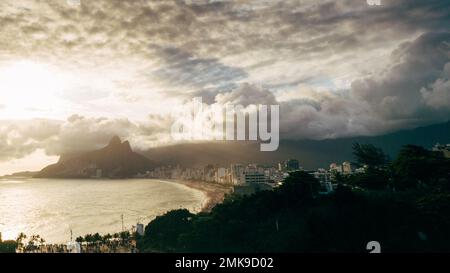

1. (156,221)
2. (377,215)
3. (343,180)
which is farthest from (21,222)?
(377,215)

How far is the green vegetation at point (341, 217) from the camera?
19.8m

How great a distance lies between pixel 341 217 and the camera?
21.4 meters

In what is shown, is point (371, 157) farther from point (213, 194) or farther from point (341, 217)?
point (213, 194)

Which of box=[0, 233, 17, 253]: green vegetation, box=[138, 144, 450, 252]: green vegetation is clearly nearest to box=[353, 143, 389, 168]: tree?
box=[138, 144, 450, 252]: green vegetation

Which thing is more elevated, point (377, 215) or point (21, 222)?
point (377, 215)

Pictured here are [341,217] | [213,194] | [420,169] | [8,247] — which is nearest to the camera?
[341,217]

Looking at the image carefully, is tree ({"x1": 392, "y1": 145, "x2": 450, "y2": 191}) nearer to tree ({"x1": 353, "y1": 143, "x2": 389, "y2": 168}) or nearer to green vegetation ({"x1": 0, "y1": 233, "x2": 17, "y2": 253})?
tree ({"x1": 353, "y1": 143, "x2": 389, "y2": 168})

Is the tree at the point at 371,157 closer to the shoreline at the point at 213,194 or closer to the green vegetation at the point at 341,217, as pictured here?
the green vegetation at the point at 341,217

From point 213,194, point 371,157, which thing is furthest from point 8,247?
point 213,194

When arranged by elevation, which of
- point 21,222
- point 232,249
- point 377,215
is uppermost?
point 377,215

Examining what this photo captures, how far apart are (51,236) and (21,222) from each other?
18509mm

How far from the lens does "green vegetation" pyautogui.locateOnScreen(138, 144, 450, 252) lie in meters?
Result: 19.8
